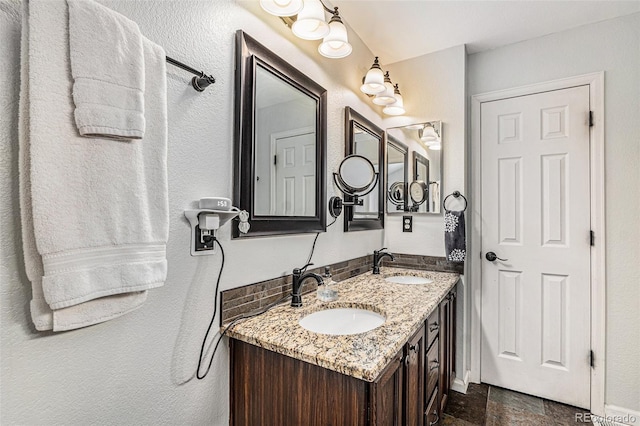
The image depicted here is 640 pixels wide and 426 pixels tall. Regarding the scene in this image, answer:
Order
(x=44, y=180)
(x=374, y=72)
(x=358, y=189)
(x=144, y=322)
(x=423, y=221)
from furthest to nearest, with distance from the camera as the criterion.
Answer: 1. (x=423, y=221)
2. (x=374, y=72)
3. (x=358, y=189)
4. (x=144, y=322)
5. (x=44, y=180)

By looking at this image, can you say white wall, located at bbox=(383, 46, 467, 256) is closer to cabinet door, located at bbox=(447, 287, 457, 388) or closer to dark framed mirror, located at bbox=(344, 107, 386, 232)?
dark framed mirror, located at bbox=(344, 107, 386, 232)

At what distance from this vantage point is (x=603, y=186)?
192 cm

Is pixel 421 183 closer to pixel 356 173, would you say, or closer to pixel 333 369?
pixel 356 173

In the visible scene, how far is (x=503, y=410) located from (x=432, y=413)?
0.81 meters

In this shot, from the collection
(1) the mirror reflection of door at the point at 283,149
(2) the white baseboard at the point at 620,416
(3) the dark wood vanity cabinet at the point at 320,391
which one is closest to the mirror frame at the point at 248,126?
(1) the mirror reflection of door at the point at 283,149

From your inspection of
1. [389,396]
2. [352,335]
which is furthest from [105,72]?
[389,396]

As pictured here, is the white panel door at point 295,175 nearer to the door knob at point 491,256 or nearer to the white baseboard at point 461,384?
the door knob at point 491,256

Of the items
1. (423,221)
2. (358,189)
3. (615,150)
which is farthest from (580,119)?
(358,189)

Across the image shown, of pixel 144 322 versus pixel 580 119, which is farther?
pixel 580 119

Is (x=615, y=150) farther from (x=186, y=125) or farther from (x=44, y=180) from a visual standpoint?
(x=44, y=180)

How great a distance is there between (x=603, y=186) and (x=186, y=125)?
2437 mm

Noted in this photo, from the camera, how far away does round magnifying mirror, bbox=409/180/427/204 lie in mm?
2324

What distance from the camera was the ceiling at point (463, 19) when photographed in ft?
5.98

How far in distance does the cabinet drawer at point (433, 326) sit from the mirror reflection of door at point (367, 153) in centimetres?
77
